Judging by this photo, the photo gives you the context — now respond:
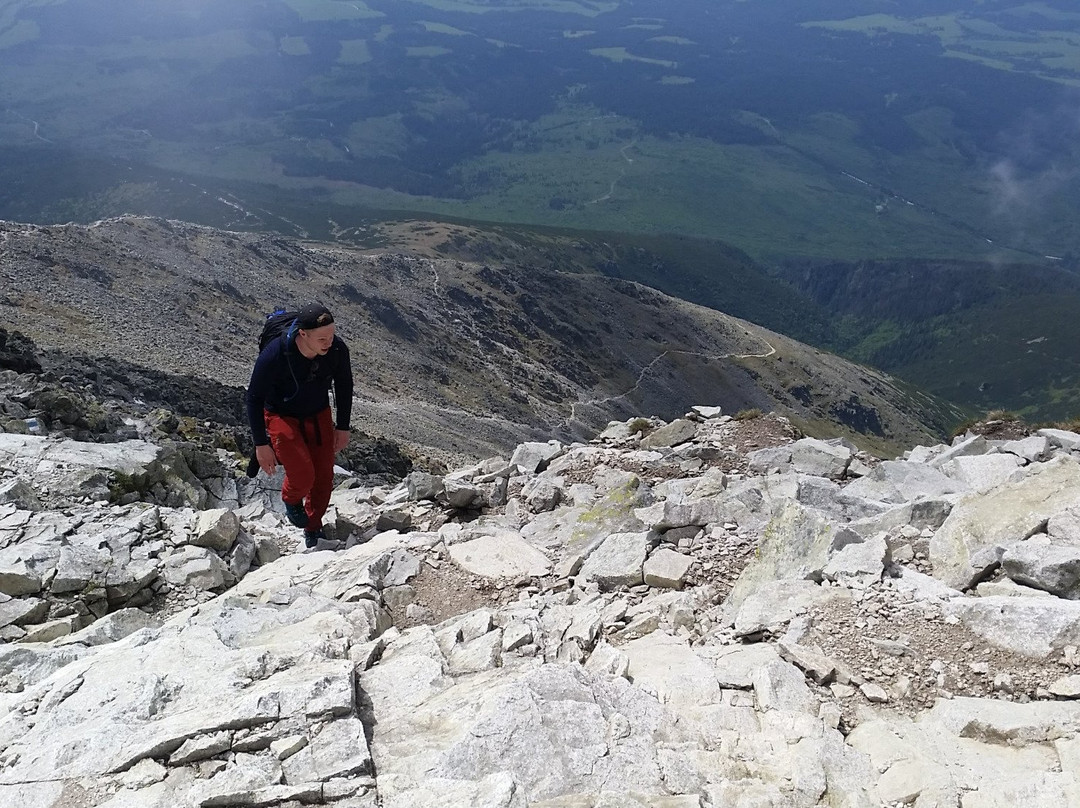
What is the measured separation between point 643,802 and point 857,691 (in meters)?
2.51

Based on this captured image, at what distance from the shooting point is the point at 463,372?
82875mm

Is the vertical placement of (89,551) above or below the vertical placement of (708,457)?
above

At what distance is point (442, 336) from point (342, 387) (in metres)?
80.2

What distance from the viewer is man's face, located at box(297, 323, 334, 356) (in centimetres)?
991

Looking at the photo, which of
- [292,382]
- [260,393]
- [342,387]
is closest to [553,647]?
[342,387]

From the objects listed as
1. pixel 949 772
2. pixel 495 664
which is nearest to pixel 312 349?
pixel 495 664

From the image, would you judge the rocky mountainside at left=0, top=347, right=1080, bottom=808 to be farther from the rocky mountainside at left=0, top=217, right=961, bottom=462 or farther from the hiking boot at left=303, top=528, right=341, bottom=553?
the rocky mountainside at left=0, top=217, right=961, bottom=462

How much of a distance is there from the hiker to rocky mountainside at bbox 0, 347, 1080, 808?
1417 millimetres

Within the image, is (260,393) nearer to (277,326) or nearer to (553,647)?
(277,326)

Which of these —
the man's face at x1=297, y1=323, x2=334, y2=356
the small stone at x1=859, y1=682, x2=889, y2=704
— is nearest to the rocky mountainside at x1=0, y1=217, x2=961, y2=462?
the man's face at x1=297, y1=323, x2=334, y2=356

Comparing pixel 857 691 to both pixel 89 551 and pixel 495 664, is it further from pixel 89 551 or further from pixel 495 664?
pixel 89 551

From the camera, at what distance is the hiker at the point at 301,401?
10166mm

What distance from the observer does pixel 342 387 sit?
432 inches

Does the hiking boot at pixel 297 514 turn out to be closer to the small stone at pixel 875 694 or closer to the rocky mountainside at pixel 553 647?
the rocky mountainside at pixel 553 647
